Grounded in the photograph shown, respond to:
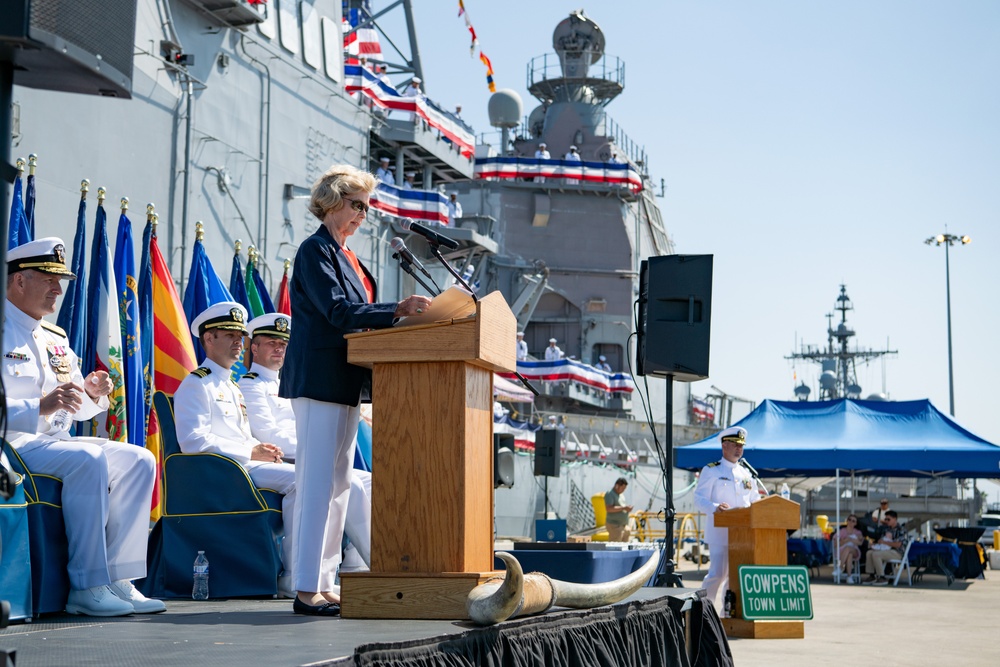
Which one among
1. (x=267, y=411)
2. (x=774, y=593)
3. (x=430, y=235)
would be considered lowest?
(x=774, y=593)

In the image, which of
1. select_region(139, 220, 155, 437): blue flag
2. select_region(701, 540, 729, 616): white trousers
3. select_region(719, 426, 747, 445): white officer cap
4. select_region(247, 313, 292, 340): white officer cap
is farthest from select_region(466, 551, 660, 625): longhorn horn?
select_region(139, 220, 155, 437): blue flag

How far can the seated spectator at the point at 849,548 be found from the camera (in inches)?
731

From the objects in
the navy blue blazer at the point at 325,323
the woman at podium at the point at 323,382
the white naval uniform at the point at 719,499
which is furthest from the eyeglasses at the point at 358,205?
the white naval uniform at the point at 719,499

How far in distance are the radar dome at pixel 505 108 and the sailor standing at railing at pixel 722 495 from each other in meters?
34.6

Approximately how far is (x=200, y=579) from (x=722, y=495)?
5.86m

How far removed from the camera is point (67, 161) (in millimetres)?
13133

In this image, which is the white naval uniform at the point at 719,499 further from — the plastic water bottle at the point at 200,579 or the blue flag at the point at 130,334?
the plastic water bottle at the point at 200,579

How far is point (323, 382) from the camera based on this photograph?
13.7 feet

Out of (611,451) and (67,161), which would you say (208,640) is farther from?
(611,451)

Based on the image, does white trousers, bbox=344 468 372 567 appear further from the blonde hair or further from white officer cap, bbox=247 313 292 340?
the blonde hair

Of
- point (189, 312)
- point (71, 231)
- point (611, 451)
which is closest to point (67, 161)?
point (71, 231)

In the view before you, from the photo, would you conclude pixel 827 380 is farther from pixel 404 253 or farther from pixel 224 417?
pixel 404 253

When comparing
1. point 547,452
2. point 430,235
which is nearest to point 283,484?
point 430,235

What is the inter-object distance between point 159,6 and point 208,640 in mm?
13679
